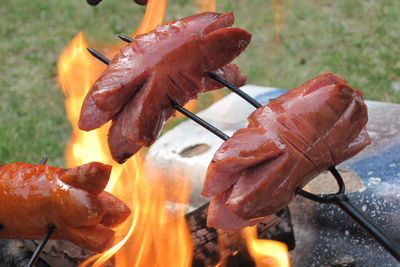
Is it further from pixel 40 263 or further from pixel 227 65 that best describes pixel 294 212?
pixel 40 263

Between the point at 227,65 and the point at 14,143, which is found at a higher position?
the point at 227,65

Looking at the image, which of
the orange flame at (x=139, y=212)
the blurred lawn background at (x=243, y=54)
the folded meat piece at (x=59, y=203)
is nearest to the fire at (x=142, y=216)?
the orange flame at (x=139, y=212)

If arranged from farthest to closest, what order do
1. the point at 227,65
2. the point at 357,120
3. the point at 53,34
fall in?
the point at 53,34 → the point at 227,65 → the point at 357,120

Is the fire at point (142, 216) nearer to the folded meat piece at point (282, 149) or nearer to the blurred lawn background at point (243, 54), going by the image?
the folded meat piece at point (282, 149)

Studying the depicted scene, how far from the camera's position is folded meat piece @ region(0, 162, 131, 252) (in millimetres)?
1829

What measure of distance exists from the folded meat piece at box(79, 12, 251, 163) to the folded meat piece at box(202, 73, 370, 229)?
39cm

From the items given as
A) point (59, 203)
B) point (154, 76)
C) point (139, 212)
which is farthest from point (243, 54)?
point (59, 203)

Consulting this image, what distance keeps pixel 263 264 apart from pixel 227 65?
3.42 ft

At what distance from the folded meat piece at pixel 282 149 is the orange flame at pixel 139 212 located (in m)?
0.70

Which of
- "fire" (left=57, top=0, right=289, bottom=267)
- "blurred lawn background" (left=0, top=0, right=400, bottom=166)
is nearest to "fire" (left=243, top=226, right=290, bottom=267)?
"fire" (left=57, top=0, right=289, bottom=267)

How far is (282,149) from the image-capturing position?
1.51 metres

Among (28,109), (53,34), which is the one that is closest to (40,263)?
(28,109)

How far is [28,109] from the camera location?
516 cm

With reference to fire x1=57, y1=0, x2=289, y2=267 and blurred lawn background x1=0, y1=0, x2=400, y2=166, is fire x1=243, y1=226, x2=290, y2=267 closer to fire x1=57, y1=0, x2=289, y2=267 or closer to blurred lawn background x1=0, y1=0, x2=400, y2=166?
fire x1=57, y1=0, x2=289, y2=267
